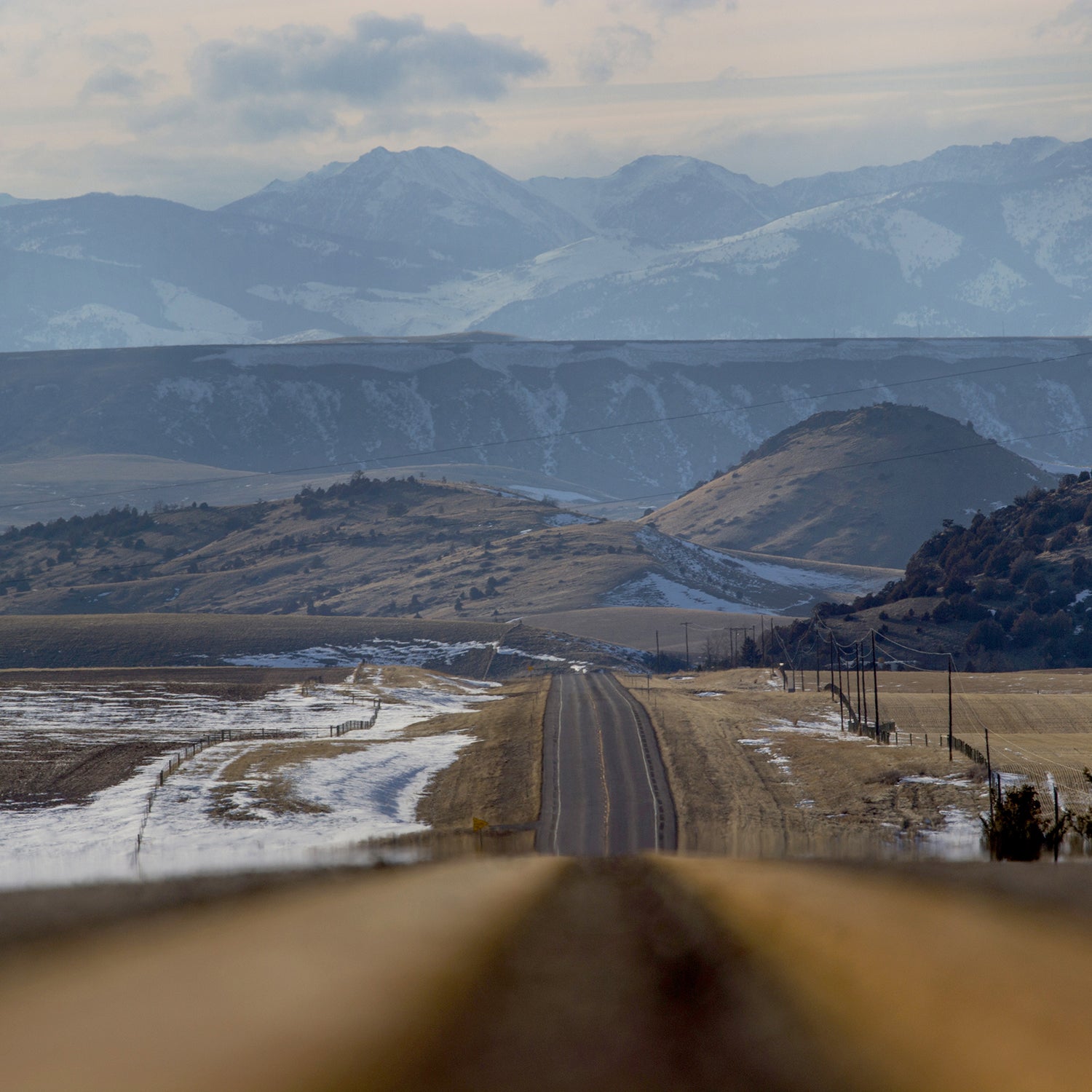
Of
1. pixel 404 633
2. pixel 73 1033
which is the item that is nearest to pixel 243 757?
pixel 73 1033

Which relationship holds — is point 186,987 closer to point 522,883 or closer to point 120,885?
point 120,885

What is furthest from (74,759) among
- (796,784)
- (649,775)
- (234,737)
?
(796,784)

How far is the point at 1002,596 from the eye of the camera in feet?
406

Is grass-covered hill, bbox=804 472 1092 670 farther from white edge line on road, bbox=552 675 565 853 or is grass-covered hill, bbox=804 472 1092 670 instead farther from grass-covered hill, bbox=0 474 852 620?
white edge line on road, bbox=552 675 565 853

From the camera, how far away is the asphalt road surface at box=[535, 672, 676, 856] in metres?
31.9

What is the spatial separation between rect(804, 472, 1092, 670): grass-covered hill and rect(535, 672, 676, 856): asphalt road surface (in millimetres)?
53171

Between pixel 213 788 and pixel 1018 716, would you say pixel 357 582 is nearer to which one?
pixel 1018 716

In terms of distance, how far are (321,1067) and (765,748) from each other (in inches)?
1761

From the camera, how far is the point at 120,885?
8711mm

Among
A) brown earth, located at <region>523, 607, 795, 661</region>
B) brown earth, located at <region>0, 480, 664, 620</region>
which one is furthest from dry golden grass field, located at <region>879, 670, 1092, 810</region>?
brown earth, located at <region>0, 480, 664, 620</region>

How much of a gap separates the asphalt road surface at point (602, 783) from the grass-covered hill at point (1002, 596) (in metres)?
53.2

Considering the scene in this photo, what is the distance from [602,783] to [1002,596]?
9167cm

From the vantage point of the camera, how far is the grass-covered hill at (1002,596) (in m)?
111

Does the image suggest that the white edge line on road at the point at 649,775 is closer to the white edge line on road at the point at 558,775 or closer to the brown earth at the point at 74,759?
the white edge line on road at the point at 558,775
